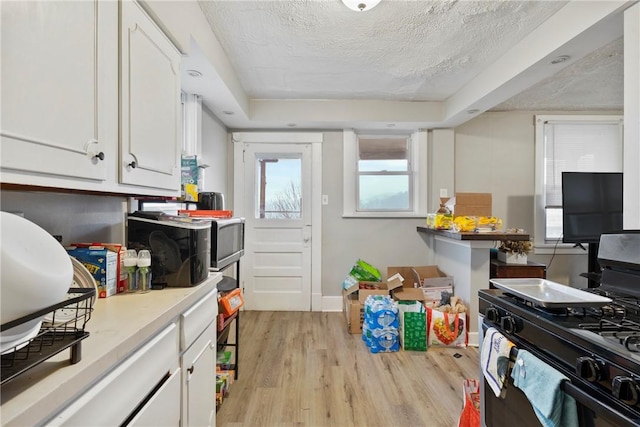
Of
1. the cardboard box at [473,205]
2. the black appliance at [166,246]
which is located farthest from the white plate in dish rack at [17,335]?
the cardboard box at [473,205]

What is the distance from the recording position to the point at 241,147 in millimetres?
3877

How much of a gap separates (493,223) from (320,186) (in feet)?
6.25

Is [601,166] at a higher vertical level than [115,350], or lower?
higher

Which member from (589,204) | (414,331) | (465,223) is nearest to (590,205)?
(589,204)

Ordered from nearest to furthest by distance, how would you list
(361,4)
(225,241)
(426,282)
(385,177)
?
(361,4) < (225,241) < (426,282) < (385,177)

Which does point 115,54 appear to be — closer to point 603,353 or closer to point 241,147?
point 603,353

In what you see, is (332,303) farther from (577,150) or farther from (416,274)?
(577,150)

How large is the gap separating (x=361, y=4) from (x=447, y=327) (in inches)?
103

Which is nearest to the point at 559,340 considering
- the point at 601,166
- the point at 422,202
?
the point at 422,202

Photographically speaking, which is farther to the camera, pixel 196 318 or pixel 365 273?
pixel 365 273

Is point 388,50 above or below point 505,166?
above

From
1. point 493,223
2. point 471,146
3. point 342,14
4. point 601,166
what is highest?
point 342,14

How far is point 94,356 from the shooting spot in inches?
27.2

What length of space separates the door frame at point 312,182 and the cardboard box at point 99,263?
2.66 m
